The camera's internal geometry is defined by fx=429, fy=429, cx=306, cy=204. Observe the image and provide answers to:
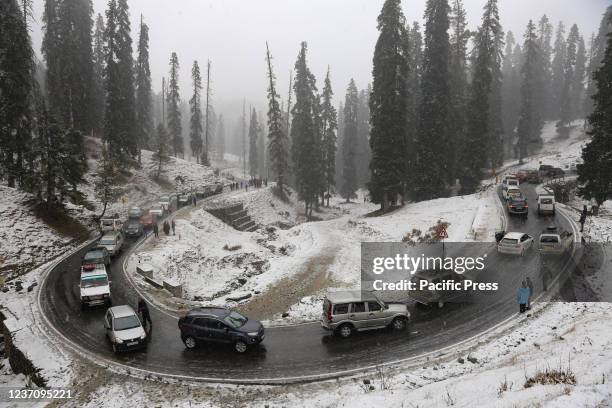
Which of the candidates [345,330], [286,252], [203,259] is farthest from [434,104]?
[345,330]

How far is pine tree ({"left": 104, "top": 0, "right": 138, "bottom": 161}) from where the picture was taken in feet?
169

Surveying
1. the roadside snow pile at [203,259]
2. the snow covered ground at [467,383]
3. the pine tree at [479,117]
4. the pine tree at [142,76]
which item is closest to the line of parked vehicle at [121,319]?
the roadside snow pile at [203,259]

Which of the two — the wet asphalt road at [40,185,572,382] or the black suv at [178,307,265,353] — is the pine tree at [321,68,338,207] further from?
the black suv at [178,307,265,353]

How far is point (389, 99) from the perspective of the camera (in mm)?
43469

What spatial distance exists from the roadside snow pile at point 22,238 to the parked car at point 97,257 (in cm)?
516

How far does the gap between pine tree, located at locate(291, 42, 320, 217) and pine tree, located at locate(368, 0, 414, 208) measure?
1595 cm

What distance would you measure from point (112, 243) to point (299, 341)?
20.4 metres

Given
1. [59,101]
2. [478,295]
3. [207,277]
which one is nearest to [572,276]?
[478,295]

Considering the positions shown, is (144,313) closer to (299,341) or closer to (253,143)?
(299,341)

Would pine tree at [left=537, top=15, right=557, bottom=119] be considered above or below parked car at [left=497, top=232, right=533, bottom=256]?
above

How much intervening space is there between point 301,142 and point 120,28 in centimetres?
2791

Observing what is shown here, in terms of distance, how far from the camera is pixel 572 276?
2356 centimetres

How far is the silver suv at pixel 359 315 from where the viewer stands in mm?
19094

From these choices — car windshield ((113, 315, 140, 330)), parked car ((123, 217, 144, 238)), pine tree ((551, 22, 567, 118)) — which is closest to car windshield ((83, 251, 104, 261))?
parked car ((123, 217, 144, 238))
